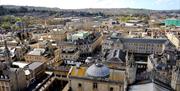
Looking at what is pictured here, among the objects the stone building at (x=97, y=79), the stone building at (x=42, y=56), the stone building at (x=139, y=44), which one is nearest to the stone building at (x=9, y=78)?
the stone building at (x=97, y=79)

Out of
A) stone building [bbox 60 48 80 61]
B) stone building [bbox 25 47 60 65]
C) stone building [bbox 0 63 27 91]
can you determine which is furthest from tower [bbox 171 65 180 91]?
stone building [bbox 60 48 80 61]

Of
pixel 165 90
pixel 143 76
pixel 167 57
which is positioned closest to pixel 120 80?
pixel 143 76

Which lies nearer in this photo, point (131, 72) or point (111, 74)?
point (131, 72)

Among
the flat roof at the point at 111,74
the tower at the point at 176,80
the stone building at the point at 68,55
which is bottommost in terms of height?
the stone building at the point at 68,55

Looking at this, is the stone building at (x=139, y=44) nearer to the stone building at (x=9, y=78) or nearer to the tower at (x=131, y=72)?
the stone building at (x=9, y=78)

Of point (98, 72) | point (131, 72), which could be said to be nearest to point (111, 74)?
point (98, 72)

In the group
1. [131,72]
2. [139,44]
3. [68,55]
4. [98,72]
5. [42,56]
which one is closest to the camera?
[131,72]

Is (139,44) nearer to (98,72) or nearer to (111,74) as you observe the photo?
(111,74)

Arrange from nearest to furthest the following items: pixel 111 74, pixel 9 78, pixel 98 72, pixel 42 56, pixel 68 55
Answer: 1. pixel 98 72
2. pixel 111 74
3. pixel 9 78
4. pixel 42 56
5. pixel 68 55

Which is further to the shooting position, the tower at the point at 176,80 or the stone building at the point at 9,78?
the stone building at the point at 9,78

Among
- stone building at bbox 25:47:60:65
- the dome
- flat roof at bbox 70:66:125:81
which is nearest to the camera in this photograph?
flat roof at bbox 70:66:125:81

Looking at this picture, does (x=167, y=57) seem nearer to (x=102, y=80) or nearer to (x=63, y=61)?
(x=102, y=80)

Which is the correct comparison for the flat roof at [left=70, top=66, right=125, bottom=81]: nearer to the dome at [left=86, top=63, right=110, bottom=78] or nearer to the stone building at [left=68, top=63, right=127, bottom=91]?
the stone building at [left=68, top=63, right=127, bottom=91]
